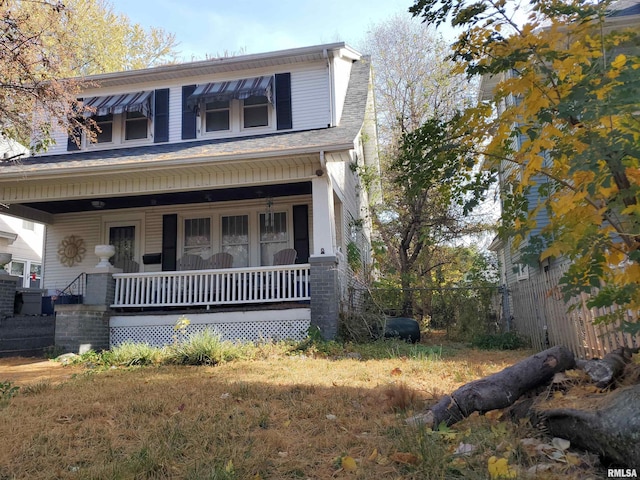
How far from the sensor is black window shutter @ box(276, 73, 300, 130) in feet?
37.4

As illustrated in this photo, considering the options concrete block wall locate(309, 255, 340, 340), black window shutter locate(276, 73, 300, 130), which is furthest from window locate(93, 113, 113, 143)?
concrete block wall locate(309, 255, 340, 340)

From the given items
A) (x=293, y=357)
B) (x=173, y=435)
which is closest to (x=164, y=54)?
(x=293, y=357)

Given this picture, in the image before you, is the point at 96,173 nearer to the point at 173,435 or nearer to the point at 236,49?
the point at 173,435

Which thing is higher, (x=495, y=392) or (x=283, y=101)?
(x=283, y=101)

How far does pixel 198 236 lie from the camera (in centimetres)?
1212

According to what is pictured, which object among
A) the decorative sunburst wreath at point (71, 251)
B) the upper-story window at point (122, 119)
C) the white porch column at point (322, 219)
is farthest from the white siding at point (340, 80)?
the decorative sunburst wreath at point (71, 251)

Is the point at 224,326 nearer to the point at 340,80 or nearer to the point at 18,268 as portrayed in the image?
the point at 340,80

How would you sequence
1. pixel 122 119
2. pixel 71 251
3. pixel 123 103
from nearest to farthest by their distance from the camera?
pixel 123 103
pixel 122 119
pixel 71 251

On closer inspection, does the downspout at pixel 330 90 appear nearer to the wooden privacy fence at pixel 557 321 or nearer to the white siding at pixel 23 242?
the wooden privacy fence at pixel 557 321

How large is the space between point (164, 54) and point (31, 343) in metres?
20.3

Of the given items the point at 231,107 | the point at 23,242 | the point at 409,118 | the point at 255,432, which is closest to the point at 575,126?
the point at 255,432

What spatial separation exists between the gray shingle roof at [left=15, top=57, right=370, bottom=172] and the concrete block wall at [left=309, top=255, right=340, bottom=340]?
2.26 m

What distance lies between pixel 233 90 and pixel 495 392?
32.1 ft

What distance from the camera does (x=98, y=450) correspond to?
10.5ft
